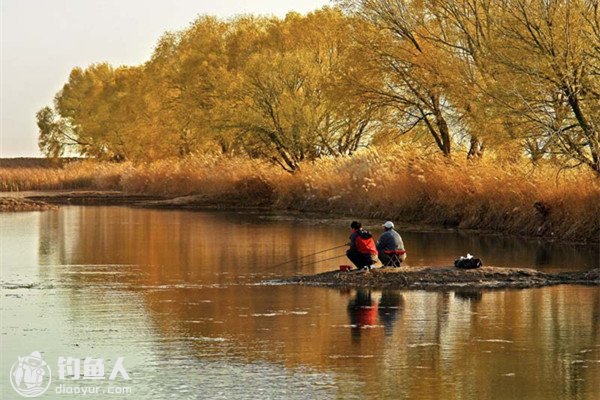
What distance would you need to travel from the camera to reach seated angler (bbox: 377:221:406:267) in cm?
2419

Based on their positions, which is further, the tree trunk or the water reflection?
the tree trunk

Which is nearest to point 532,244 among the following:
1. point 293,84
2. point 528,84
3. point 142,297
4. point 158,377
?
point 528,84

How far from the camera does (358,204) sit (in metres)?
48.8

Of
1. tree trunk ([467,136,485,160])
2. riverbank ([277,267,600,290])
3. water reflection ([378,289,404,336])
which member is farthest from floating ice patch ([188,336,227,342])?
tree trunk ([467,136,485,160])

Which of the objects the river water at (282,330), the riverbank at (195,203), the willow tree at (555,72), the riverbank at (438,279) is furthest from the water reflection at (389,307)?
the riverbank at (195,203)

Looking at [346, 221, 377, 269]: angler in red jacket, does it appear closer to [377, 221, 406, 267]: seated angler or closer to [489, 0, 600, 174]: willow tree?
[377, 221, 406, 267]: seated angler

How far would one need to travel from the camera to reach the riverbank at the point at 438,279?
23.2 metres

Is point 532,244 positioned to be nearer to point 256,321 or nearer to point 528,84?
point 528,84

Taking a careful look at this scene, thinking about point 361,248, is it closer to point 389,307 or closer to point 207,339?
point 389,307

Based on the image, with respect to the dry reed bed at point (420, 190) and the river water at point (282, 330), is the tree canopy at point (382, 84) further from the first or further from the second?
the river water at point (282, 330)

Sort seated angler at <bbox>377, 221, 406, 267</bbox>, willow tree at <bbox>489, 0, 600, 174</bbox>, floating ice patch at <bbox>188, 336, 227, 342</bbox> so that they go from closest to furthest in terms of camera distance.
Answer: floating ice patch at <bbox>188, 336, 227, 342</bbox>, seated angler at <bbox>377, 221, 406, 267</bbox>, willow tree at <bbox>489, 0, 600, 174</bbox>

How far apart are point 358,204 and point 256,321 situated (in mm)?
30057

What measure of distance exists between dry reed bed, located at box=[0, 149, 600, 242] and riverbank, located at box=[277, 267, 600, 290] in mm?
10061

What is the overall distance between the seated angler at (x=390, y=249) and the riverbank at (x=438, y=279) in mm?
492
